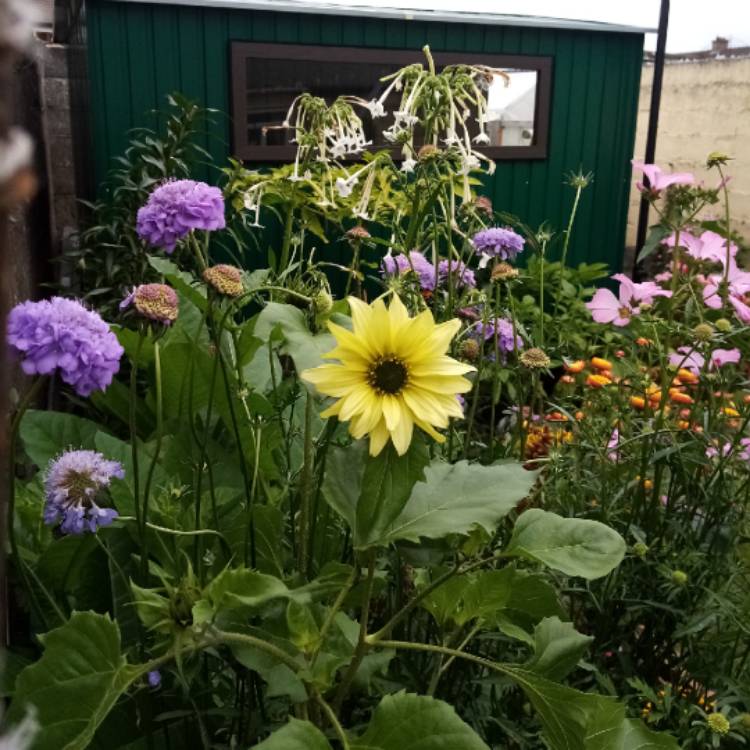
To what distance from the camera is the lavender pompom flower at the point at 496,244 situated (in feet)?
5.53

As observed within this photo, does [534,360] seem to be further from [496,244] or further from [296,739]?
[296,739]

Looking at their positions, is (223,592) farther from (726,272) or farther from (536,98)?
(536,98)

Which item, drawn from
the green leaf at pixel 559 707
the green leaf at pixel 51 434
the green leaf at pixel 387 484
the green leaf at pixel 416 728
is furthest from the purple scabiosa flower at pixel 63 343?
the green leaf at pixel 51 434

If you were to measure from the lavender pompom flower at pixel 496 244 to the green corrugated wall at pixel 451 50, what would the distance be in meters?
2.64

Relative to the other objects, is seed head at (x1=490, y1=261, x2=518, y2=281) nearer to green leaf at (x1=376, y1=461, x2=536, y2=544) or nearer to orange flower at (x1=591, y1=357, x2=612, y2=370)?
green leaf at (x1=376, y1=461, x2=536, y2=544)

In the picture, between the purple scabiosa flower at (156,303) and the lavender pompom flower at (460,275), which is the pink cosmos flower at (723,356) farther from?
the purple scabiosa flower at (156,303)

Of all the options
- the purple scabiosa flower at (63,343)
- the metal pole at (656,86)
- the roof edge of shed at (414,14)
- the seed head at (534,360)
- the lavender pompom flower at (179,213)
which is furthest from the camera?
the metal pole at (656,86)

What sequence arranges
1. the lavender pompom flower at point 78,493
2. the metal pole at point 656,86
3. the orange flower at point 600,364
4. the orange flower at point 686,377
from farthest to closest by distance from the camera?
the metal pole at point 656,86 < the orange flower at point 600,364 < the orange flower at point 686,377 < the lavender pompom flower at point 78,493

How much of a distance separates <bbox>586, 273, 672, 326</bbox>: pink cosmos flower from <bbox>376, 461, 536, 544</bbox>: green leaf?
844mm

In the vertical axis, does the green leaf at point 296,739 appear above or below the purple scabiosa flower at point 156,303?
below

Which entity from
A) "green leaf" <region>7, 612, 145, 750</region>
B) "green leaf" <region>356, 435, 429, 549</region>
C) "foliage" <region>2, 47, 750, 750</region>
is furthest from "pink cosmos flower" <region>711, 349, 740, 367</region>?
"green leaf" <region>7, 612, 145, 750</region>

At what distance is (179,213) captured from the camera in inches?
48.9

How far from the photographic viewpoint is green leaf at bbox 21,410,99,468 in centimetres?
157

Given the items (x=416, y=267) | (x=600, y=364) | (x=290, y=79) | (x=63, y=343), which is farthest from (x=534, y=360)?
(x=290, y=79)
